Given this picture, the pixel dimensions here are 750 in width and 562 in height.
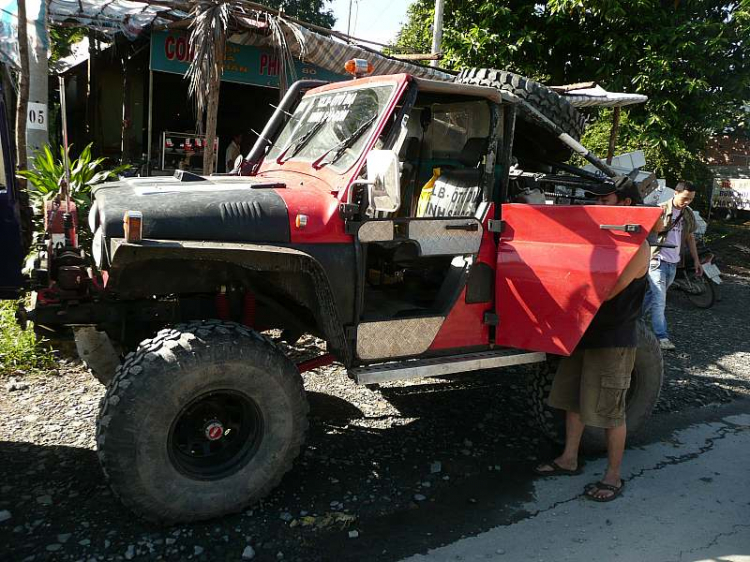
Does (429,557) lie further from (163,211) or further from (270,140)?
(270,140)

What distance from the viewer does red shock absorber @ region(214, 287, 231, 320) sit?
350 cm

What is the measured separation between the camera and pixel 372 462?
381cm

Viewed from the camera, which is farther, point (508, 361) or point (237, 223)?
point (508, 361)

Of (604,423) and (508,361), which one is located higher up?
(508,361)

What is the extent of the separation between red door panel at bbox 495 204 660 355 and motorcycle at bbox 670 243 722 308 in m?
6.06

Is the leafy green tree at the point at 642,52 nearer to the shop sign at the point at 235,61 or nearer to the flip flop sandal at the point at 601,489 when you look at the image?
the shop sign at the point at 235,61

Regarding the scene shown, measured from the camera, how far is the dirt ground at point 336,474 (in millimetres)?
2930

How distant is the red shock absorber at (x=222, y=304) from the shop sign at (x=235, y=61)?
6844 mm

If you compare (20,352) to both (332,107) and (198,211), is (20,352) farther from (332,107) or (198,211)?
(332,107)

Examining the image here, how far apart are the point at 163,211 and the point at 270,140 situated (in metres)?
1.76

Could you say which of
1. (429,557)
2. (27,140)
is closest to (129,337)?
(429,557)

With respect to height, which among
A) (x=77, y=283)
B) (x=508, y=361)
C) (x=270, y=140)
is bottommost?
(x=508, y=361)

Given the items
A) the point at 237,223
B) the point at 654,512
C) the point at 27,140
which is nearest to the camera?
the point at 237,223

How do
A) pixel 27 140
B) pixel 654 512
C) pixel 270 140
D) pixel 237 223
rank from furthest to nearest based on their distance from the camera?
pixel 27 140 → pixel 270 140 → pixel 654 512 → pixel 237 223
